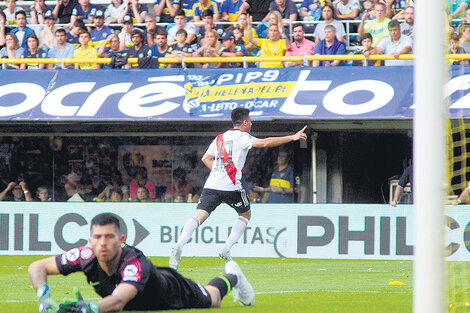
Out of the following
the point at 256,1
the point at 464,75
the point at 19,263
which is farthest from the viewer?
the point at 256,1

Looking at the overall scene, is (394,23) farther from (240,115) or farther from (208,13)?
(240,115)

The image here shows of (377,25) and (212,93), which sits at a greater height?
(377,25)

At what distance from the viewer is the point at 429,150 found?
16.2 feet

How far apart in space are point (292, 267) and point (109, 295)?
6.57 m

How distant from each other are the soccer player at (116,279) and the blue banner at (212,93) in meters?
8.35

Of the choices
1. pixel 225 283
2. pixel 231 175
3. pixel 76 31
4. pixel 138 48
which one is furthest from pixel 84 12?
pixel 225 283

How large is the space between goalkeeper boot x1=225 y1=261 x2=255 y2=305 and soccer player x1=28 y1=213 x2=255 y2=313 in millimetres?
172

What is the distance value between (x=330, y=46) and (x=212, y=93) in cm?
241

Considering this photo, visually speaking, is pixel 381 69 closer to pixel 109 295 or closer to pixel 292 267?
pixel 292 267

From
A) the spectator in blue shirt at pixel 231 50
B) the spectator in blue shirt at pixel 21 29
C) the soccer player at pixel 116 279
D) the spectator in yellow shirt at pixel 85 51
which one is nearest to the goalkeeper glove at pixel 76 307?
the soccer player at pixel 116 279

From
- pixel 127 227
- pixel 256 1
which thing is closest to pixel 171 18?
pixel 256 1

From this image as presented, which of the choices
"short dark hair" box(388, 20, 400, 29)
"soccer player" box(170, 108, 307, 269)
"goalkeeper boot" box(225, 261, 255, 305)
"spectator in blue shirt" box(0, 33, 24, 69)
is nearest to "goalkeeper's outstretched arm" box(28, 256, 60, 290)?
"goalkeeper boot" box(225, 261, 255, 305)

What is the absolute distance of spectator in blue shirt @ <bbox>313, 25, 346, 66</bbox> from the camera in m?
16.0

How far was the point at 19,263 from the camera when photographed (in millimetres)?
13625
